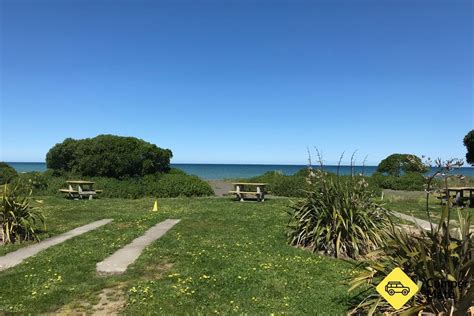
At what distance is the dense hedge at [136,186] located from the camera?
70.8 ft

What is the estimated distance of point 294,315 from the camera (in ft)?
17.0

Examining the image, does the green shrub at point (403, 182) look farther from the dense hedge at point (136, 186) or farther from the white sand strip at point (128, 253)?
the white sand strip at point (128, 253)

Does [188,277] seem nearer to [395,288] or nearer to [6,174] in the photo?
[395,288]

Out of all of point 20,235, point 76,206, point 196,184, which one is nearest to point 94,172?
point 196,184

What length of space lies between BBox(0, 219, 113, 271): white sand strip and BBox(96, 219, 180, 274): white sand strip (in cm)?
161

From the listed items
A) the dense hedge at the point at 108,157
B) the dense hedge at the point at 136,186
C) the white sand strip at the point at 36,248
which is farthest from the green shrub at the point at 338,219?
the dense hedge at the point at 108,157

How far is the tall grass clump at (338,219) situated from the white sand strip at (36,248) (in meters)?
5.08

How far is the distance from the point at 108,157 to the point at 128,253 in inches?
679

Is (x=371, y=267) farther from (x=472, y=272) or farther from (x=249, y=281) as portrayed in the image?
(x=249, y=281)

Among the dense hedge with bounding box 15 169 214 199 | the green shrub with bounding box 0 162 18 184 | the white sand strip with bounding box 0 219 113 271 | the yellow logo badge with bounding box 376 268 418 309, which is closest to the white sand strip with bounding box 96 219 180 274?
the white sand strip with bounding box 0 219 113 271

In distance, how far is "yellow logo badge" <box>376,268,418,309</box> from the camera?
4.01m

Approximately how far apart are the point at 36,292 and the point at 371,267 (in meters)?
4.49

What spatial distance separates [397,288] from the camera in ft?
13.3

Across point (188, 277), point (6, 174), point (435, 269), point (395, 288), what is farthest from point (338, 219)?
point (6, 174)
